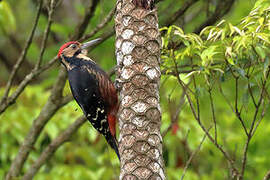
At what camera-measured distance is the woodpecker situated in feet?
13.4

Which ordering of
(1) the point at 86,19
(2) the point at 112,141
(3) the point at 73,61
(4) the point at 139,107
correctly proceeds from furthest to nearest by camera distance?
(1) the point at 86,19 → (3) the point at 73,61 → (2) the point at 112,141 → (4) the point at 139,107

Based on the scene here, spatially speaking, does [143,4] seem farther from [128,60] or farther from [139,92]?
[139,92]

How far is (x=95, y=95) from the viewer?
13.7 feet

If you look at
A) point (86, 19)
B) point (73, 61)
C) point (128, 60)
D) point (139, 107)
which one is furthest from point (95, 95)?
point (139, 107)

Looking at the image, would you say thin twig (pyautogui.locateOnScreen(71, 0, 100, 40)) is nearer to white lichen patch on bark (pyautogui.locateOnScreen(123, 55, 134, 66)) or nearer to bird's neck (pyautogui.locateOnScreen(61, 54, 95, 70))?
bird's neck (pyautogui.locateOnScreen(61, 54, 95, 70))

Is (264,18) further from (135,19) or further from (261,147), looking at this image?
(261,147)

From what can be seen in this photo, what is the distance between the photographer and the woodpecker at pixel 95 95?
13.4 ft

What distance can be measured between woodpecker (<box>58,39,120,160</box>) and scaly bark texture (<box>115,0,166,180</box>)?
1.04 meters

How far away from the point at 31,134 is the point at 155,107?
2.17 metres

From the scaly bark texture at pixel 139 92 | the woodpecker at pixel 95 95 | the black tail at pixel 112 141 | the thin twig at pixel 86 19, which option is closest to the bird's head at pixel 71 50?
the woodpecker at pixel 95 95

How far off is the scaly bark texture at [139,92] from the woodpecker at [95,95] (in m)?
1.04

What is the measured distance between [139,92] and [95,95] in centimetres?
134

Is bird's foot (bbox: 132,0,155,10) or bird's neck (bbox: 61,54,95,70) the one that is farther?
bird's neck (bbox: 61,54,95,70)

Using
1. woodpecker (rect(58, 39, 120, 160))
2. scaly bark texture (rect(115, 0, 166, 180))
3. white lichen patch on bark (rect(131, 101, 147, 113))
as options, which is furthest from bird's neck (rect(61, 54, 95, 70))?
white lichen patch on bark (rect(131, 101, 147, 113))
